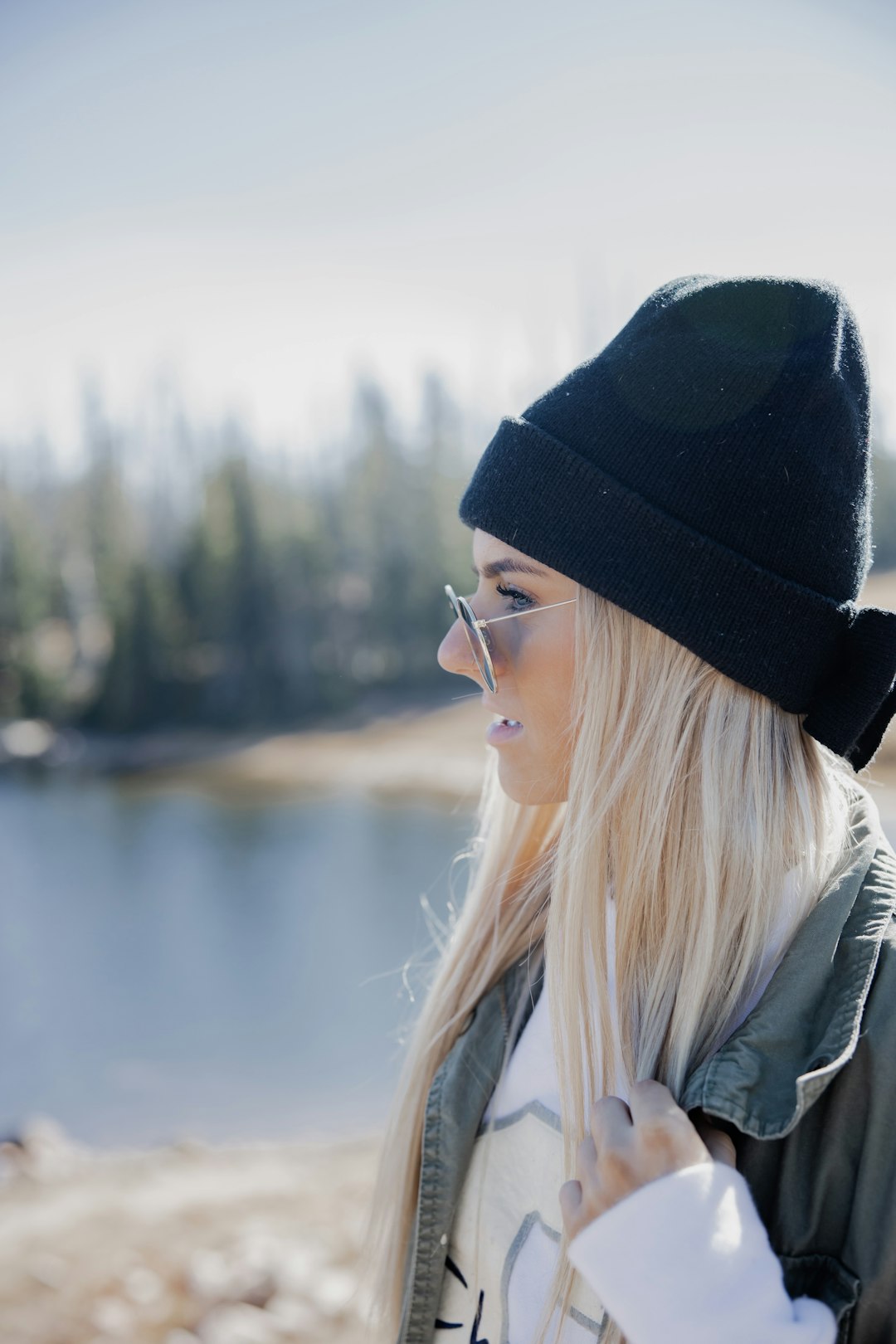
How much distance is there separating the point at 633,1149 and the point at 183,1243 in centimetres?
531

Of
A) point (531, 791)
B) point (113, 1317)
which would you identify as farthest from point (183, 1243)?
point (531, 791)

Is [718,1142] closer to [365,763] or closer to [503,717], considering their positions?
[503,717]

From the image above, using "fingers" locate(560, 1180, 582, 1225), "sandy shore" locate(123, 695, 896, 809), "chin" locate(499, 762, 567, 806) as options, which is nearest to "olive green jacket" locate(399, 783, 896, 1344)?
"fingers" locate(560, 1180, 582, 1225)

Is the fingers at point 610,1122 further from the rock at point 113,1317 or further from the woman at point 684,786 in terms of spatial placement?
the rock at point 113,1317

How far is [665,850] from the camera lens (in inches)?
55.6

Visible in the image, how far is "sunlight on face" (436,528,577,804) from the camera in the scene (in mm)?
1518

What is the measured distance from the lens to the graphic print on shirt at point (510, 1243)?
1.41 metres

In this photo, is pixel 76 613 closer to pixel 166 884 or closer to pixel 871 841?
pixel 166 884

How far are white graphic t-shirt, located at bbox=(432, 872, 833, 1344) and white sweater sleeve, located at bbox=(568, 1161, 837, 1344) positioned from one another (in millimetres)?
273

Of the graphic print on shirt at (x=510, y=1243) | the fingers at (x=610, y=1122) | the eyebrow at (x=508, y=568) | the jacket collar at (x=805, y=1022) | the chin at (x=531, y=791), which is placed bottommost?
the graphic print on shirt at (x=510, y=1243)

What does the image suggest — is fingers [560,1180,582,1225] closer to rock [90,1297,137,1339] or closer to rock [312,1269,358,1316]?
rock [312,1269,358,1316]

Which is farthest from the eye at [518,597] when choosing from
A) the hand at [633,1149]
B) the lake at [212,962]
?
the lake at [212,962]

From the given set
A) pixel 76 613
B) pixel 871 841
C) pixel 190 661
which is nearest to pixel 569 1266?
pixel 871 841

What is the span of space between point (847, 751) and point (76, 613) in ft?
119
